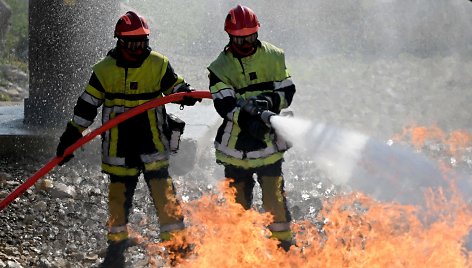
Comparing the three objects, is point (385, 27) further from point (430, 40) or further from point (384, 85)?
point (384, 85)

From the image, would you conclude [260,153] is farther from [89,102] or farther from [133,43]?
[89,102]

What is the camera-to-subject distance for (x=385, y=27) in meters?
16.1

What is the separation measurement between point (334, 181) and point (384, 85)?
4.63m

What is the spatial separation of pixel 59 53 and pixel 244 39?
4.07 metres

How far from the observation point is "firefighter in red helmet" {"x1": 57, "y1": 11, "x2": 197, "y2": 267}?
510 centimetres

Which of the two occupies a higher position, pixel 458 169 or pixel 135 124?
pixel 135 124

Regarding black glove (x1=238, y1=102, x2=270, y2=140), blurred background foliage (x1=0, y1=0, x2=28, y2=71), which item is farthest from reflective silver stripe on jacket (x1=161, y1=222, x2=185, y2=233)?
blurred background foliage (x1=0, y1=0, x2=28, y2=71)

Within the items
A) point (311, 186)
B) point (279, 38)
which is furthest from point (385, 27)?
point (311, 186)

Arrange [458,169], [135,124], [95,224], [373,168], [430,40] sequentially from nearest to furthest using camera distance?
[373,168] → [135,124] → [95,224] → [458,169] → [430,40]

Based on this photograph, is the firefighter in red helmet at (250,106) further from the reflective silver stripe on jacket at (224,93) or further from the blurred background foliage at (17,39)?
the blurred background foliage at (17,39)

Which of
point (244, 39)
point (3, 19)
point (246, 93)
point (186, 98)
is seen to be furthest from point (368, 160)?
point (3, 19)

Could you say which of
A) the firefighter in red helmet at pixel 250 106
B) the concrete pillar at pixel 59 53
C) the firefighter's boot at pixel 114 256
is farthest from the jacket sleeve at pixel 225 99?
the concrete pillar at pixel 59 53

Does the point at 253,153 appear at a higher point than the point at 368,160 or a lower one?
lower

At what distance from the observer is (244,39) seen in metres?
4.91
